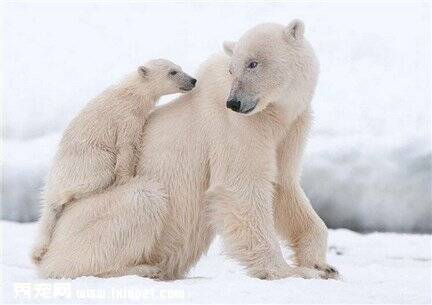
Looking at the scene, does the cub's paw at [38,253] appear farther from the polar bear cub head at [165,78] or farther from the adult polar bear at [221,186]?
the polar bear cub head at [165,78]

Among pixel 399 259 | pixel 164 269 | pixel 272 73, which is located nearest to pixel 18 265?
pixel 164 269

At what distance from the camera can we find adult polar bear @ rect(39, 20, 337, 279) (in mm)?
5117

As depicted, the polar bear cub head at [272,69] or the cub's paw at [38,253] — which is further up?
the polar bear cub head at [272,69]

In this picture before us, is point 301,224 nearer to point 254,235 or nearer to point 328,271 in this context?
point 328,271

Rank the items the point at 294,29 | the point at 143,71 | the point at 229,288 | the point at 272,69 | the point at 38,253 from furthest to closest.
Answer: the point at 143,71
the point at 38,253
the point at 294,29
the point at 272,69
the point at 229,288

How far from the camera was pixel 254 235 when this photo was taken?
201 inches

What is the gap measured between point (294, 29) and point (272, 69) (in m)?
0.34

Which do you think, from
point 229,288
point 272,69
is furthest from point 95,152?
point 229,288

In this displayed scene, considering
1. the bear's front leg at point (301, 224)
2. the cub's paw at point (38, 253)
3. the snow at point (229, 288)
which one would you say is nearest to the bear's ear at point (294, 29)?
the bear's front leg at point (301, 224)

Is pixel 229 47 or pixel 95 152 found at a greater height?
pixel 229 47

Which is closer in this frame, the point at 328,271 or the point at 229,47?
the point at 328,271

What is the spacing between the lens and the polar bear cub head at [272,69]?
5.04 metres

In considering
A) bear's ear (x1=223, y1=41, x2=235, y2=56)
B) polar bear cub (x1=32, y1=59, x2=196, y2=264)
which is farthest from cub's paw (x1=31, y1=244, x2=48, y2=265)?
bear's ear (x1=223, y1=41, x2=235, y2=56)

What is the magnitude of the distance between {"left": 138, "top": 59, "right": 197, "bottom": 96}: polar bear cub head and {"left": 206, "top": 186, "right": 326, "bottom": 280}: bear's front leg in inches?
35.1
